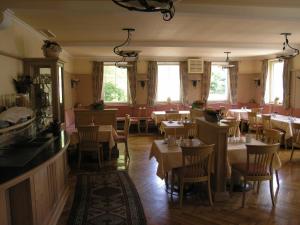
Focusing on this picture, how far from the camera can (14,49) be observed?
13.4ft

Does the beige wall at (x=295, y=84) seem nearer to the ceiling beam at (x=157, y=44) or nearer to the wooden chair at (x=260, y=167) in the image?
the ceiling beam at (x=157, y=44)

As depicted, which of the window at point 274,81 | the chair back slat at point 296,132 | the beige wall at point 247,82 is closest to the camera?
the chair back slat at point 296,132

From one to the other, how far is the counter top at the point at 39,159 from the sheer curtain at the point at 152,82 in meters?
6.23

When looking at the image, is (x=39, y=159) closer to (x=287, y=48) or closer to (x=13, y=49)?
(x=13, y=49)

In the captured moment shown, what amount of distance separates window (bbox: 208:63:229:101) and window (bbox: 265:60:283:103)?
5.00 ft

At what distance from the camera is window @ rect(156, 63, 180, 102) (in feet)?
32.4

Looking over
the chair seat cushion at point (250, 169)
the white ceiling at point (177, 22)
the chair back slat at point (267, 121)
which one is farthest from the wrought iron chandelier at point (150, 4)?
the chair back slat at point (267, 121)

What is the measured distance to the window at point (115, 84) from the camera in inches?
382

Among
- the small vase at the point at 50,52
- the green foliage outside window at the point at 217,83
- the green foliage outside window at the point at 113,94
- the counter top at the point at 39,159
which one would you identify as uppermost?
the small vase at the point at 50,52

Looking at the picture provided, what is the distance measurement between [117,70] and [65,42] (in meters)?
3.35

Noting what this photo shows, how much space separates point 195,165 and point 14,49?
327 centimetres

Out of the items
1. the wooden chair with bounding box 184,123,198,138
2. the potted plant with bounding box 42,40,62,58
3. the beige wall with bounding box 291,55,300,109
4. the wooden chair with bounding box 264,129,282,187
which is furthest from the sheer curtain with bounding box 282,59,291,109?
the potted plant with bounding box 42,40,62,58

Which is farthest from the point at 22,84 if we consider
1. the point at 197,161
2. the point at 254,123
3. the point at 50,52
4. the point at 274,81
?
the point at 274,81

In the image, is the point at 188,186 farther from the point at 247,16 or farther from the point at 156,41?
the point at 156,41
